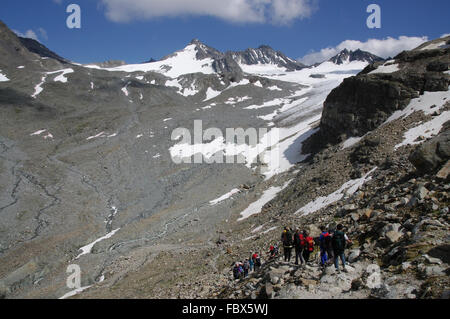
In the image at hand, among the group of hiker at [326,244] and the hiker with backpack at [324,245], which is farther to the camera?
the hiker with backpack at [324,245]

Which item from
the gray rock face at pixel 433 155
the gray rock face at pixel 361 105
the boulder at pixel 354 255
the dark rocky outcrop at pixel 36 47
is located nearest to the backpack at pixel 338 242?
the boulder at pixel 354 255

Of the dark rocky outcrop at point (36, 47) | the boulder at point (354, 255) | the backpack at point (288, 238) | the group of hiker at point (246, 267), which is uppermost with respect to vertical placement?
the dark rocky outcrop at point (36, 47)

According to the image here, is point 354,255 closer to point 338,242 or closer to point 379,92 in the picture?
point 338,242

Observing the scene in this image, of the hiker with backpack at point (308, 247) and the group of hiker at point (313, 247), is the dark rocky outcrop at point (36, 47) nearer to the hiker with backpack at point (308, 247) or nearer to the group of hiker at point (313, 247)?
the group of hiker at point (313, 247)

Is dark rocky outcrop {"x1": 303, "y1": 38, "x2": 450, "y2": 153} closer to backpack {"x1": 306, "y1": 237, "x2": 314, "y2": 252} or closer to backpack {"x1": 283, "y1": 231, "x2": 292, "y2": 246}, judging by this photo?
backpack {"x1": 283, "y1": 231, "x2": 292, "y2": 246}

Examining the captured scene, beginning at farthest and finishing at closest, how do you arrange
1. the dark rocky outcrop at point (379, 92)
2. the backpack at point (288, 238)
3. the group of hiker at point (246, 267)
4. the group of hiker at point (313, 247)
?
the dark rocky outcrop at point (379, 92), the group of hiker at point (246, 267), the backpack at point (288, 238), the group of hiker at point (313, 247)

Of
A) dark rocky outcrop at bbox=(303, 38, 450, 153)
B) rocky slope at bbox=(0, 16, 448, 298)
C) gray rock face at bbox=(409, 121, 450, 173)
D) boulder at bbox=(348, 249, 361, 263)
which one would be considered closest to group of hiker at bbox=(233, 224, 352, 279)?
boulder at bbox=(348, 249, 361, 263)

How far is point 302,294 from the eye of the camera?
31.5 feet

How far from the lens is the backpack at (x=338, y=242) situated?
10.3m

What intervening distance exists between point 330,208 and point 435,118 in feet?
50.6

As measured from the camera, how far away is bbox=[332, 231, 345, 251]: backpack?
404 inches

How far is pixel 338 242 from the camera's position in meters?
10.2

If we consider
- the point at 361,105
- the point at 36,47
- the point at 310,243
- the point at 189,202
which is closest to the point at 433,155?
the point at 310,243
